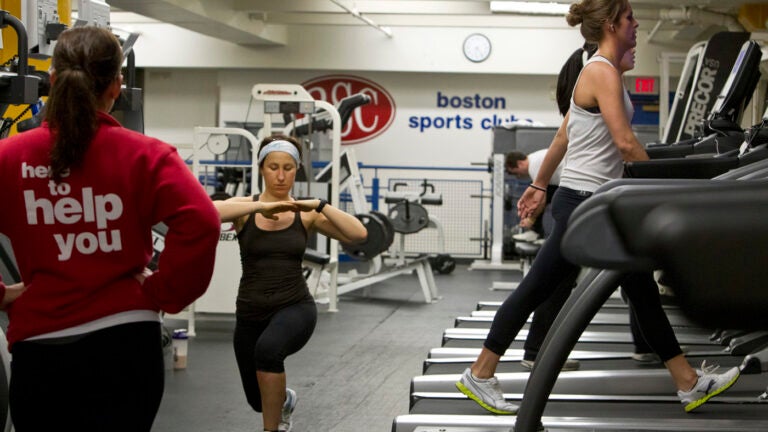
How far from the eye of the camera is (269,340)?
12.3 ft

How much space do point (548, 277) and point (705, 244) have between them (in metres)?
2.28

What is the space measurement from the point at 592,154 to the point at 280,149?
1.17 m

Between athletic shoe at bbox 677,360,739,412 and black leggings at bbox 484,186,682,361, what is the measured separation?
0.23 meters

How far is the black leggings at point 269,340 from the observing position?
3.73m

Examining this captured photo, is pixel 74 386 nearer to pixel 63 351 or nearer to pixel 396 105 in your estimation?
pixel 63 351

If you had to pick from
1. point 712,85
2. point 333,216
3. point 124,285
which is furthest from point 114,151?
point 712,85

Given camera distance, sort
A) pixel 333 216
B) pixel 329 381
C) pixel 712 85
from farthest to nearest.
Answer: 1. pixel 712 85
2. pixel 329 381
3. pixel 333 216

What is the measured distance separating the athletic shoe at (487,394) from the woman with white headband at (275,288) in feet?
2.04

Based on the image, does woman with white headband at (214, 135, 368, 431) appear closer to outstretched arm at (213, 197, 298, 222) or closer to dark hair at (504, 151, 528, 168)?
outstretched arm at (213, 197, 298, 222)

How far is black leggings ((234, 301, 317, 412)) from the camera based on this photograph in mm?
3732

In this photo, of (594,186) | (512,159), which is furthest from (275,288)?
(512,159)

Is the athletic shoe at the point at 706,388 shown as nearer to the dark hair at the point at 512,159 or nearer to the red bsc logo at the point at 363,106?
the dark hair at the point at 512,159

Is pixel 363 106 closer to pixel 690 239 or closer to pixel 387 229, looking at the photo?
pixel 387 229

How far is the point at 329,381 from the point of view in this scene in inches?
223
